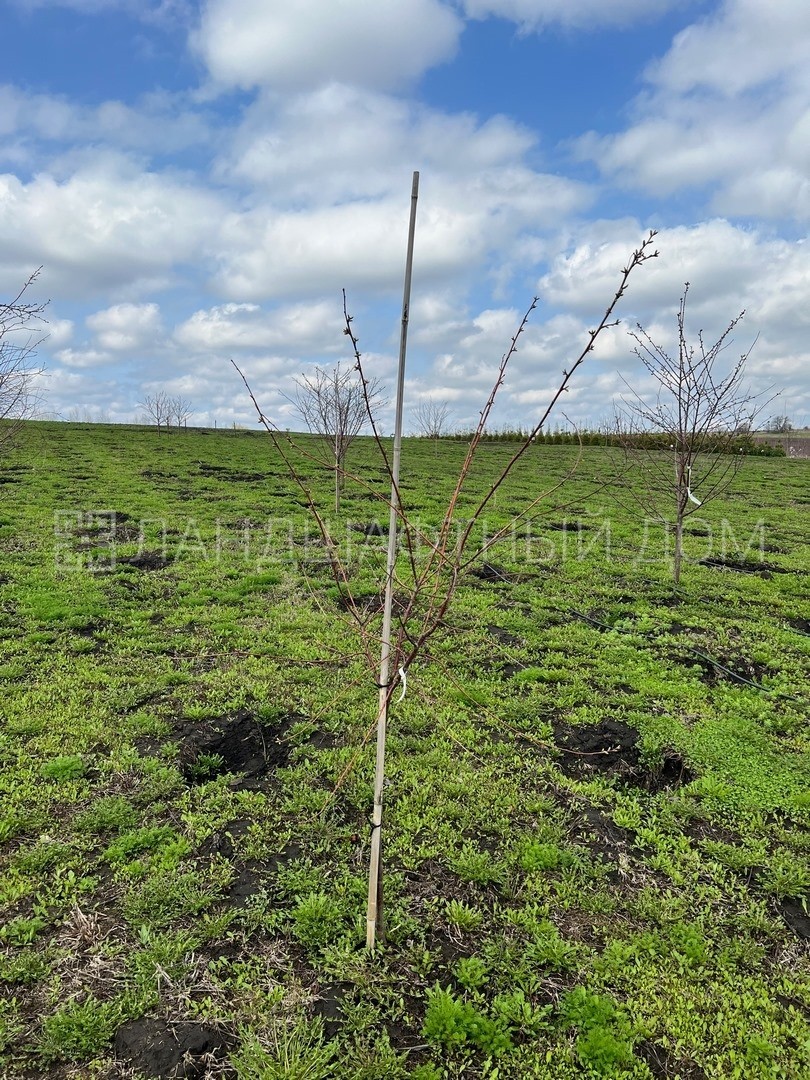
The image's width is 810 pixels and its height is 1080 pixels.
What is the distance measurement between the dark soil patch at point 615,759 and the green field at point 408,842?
20 mm

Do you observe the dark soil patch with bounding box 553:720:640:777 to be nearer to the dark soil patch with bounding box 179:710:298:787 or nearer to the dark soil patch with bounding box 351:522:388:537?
the dark soil patch with bounding box 179:710:298:787

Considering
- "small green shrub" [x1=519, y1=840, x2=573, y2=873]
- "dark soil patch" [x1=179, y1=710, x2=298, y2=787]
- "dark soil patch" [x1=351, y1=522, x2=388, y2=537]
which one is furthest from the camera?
"dark soil patch" [x1=351, y1=522, x2=388, y2=537]

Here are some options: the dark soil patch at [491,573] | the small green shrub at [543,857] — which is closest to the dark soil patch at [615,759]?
the small green shrub at [543,857]

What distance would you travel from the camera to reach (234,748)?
4.47 m

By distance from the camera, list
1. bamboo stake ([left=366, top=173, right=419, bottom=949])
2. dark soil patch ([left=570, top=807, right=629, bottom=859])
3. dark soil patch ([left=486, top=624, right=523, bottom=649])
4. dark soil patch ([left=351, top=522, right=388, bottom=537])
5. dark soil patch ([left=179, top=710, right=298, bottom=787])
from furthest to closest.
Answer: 1. dark soil patch ([left=351, top=522, right=388, bottom=537])
2. dark soil patch ([left=486, top=624, right=523, bottom=649])
3. dark soil patch ([left=179, top=710, right=298, bottom=787])
4. dark soil patch ([left=570, top=807, right=629, bottom=859])
5. bamboo stake ([left=366, top=173, right=419, bottom=949])

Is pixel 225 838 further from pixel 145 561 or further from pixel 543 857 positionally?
pixel 145 561

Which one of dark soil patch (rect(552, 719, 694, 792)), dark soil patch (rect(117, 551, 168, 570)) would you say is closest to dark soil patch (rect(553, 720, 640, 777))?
dark soil patch (rect(552, 719, 694, 792))

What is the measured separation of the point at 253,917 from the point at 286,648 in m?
3.35

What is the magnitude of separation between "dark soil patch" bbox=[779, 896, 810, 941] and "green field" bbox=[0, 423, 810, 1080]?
14 millimetres

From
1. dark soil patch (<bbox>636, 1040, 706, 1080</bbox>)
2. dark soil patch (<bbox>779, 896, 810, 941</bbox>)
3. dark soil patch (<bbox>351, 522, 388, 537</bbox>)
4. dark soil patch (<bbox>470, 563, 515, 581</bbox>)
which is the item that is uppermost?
dark soil patch (<bbox>351, 522, 388, 537</bbox>)

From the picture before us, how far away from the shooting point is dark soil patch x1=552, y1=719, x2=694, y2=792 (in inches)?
165

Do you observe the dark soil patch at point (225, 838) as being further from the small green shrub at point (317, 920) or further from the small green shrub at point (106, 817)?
the small green shrub at point (317, 920)

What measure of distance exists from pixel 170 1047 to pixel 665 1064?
77.5 inches

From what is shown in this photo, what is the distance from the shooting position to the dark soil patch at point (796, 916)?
2961mm
